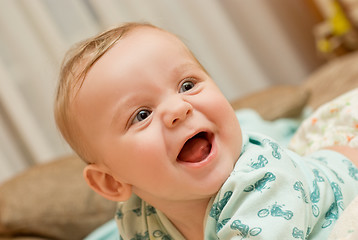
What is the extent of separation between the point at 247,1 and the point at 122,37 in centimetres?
200

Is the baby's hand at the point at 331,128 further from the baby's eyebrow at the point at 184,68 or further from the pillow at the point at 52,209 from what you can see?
the pillow at the point at 52,209

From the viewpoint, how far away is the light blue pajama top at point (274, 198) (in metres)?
0.84

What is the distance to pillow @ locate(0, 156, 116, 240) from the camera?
1590 mm

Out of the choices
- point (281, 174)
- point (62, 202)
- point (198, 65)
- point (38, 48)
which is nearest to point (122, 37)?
point (198, 65)

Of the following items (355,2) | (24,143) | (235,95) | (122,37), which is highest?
(122,37)

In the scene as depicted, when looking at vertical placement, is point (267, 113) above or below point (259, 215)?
below

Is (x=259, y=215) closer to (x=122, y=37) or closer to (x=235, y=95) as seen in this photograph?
(x=122, y=37)

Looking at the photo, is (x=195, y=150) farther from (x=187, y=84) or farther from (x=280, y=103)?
(x=280, y=103)

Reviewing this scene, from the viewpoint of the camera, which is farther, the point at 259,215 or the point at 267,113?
the point at 267,113

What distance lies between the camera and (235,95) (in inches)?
113

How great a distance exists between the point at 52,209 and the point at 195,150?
2.84 feet

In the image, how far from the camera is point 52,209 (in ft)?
5.29

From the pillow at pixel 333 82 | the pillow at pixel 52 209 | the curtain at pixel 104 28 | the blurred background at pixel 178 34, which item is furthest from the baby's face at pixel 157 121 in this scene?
the curtain at pixel 104 28

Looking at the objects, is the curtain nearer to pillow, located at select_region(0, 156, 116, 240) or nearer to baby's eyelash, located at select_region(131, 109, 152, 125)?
pillow, located at select_region(0, 156, 116, 240)
